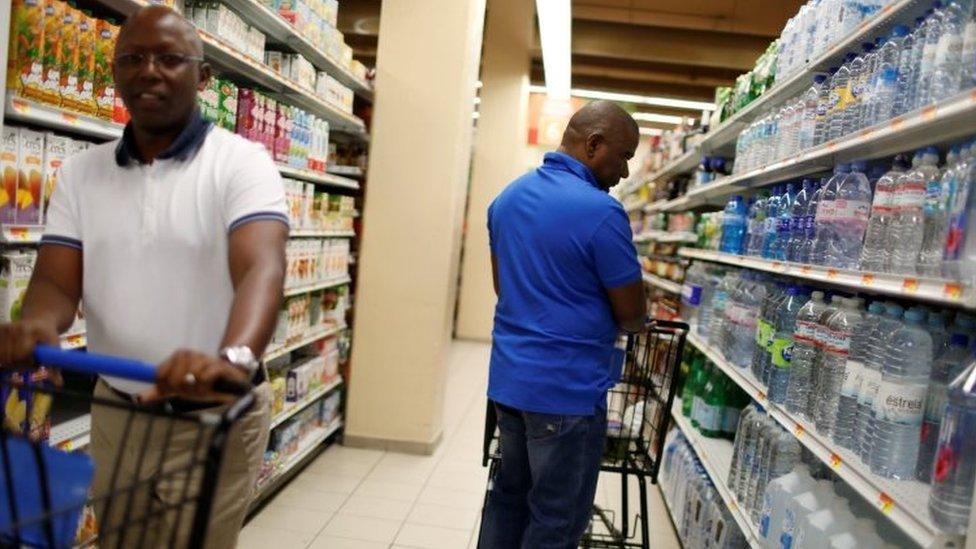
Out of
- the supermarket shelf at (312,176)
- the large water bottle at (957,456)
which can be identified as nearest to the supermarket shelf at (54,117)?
the supermarket shelf at (312,176)

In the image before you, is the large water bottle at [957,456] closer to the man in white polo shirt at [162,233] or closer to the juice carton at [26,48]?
the man in white polo shirt at [162,233]

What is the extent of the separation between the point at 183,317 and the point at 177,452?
0.32 meters

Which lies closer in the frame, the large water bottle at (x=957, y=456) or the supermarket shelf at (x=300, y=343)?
the large water bottle at (x=957, y=456)

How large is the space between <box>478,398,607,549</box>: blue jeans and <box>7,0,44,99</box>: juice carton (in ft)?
5.64


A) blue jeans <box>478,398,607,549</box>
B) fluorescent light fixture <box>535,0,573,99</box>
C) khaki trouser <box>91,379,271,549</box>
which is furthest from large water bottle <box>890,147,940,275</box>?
fluorescent light fixture <box>535,0,573,99</box>

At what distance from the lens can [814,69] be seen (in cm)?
285

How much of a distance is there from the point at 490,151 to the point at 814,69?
8081 millimetres

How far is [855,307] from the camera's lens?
2463 mm

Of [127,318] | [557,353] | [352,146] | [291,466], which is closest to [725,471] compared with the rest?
[557,353]

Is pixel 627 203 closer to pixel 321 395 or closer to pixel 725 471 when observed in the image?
pixel 321 395

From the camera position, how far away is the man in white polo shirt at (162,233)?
4.93ft

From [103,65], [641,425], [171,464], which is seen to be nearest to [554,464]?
[641,425]

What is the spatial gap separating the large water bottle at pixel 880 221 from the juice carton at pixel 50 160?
2.40m

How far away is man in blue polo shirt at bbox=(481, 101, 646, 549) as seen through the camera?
2.31 m
